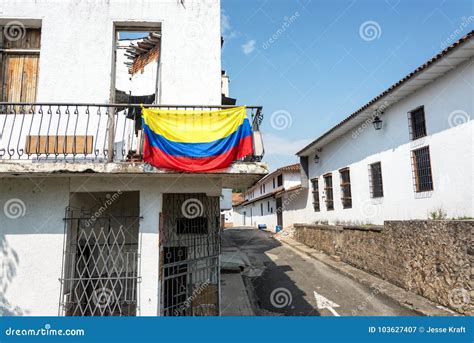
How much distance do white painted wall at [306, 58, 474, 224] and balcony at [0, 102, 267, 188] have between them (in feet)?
21.5

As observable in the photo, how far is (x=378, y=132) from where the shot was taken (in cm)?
1306

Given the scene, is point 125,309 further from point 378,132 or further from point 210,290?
point 378,132

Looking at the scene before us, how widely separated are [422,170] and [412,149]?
862 millimetres

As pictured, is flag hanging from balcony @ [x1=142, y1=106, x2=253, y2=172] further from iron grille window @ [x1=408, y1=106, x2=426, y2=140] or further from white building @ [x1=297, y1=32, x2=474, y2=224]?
iron grille window @ [x1=408, y1=106, x2=426, y2=140]

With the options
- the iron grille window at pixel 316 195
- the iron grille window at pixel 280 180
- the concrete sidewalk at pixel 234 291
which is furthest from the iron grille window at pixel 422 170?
the iron grille window at pixel 280 180

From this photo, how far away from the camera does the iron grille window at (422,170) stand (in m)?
9.95

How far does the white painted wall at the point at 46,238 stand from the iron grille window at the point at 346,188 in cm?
1206

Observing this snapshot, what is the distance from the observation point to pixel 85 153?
18.1 ft

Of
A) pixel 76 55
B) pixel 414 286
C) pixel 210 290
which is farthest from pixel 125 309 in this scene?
pixel 414 286

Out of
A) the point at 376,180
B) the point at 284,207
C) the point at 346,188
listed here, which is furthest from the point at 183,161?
the point at 284,207

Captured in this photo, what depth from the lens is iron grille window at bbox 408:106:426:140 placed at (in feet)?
33.9

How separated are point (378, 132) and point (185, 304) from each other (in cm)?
1061

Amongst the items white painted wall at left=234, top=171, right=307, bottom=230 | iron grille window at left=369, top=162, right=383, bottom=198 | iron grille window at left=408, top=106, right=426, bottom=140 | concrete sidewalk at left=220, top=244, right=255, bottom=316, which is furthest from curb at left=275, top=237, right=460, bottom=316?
white painted wall at left=234, top=171, right=307, bottom=230

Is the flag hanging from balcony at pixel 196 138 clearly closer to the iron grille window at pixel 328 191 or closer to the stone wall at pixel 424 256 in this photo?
the stone wall at pixel 424 256
